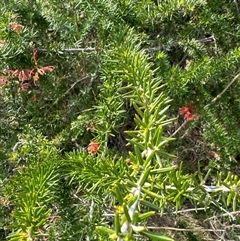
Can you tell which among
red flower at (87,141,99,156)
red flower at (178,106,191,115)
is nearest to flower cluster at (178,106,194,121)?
red flower at (178,106,191,115)

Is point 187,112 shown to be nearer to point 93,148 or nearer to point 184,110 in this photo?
point 184,110

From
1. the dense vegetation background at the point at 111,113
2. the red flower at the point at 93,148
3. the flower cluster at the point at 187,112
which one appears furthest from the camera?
the flower cluster at the point at 187,112

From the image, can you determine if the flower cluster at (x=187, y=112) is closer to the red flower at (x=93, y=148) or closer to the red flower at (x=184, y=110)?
the red flower at (x=184, y=110)

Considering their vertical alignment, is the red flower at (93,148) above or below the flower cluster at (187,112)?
below

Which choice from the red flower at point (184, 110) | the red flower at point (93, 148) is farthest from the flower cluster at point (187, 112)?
the red flower at point (93, 148)

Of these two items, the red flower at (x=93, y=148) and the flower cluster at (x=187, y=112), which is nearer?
the red flower at (x=93, y=148)

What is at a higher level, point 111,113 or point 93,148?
point 111,113

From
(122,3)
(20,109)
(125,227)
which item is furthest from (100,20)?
(125,227)

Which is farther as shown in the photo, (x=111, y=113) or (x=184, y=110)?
(x=184, y=110)

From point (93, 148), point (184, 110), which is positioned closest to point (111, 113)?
point (93, 148)

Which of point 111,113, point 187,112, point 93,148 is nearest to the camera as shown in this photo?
point 111,113

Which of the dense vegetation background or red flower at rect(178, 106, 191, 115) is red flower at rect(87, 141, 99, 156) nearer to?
the dense vegetation background

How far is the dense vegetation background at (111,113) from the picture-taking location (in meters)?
1.12

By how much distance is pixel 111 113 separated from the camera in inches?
59.3
